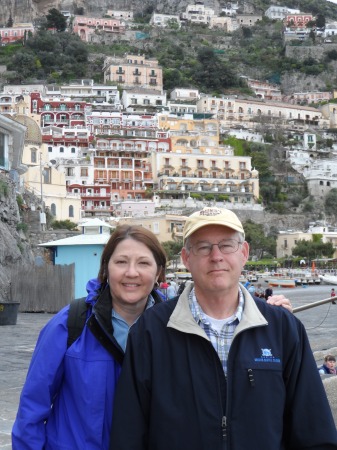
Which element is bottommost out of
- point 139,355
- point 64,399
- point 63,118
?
point 64,399

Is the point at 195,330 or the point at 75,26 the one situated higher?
the point at 75,26

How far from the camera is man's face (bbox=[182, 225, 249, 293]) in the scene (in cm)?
285

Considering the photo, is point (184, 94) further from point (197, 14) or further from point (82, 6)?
point (197, 14)

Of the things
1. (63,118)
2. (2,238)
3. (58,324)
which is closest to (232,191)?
(63,118)

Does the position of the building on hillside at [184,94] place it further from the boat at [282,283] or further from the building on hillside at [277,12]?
the boat at [282,283]

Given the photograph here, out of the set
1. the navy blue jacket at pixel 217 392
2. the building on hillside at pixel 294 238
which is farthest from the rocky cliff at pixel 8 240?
the building on hillside at pixel 294 238

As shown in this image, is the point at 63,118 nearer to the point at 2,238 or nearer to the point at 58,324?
the point at 2,238

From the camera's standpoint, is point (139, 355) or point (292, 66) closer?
point (139, 355)

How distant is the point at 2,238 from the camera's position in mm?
20984

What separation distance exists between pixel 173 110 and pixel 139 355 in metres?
99.1

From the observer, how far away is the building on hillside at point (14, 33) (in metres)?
125

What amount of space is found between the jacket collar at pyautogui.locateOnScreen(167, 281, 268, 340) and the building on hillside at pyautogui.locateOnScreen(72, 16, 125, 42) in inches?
5102

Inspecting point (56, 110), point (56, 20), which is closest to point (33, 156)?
point (56, 110)

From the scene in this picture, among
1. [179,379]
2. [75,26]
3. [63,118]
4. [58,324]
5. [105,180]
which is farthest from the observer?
[75,26]
